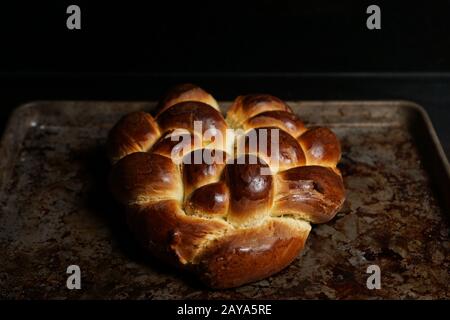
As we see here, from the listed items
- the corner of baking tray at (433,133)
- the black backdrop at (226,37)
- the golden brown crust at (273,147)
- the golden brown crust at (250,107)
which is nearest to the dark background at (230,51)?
the black backdrop at (226,37)

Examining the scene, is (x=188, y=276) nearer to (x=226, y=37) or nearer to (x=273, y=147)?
(x=273, y=147)

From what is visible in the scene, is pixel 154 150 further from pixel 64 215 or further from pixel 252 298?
pixel 252 298

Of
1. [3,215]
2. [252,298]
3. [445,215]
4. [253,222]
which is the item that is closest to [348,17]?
[445,215]

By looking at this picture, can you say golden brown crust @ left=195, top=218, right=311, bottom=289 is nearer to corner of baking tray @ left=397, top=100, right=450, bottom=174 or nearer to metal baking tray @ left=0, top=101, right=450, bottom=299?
metal baking tray @ left=0, top=101, right=450, bottom=299

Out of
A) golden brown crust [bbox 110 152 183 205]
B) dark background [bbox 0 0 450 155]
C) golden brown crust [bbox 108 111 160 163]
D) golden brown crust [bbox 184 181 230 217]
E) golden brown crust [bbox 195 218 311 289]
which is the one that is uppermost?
dark background [bbox 0 0 450 155]

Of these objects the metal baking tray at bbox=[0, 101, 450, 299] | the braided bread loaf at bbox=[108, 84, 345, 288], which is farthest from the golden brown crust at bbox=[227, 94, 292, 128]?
the metal baking tray at bbox=[0, 101, 450, 299]

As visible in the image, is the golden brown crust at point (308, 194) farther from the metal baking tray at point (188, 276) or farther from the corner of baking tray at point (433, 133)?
the corner of baking tray at point (433, 133)

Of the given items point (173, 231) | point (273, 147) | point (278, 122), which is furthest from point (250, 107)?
point (173, 231)

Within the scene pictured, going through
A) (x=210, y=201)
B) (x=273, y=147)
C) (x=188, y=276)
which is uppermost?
(x=273, y=147)
